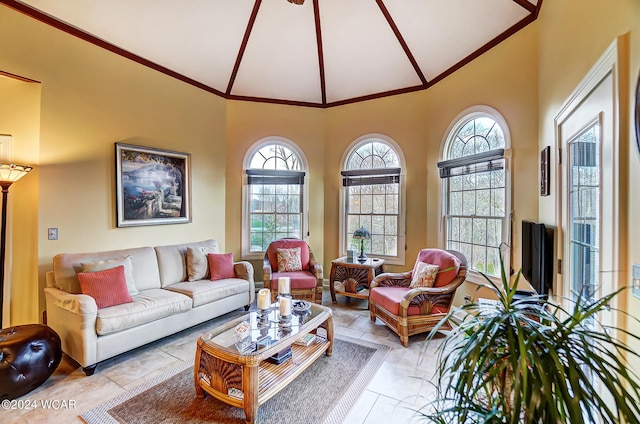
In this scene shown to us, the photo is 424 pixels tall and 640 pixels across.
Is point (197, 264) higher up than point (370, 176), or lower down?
lower down

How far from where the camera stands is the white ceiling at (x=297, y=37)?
320cm

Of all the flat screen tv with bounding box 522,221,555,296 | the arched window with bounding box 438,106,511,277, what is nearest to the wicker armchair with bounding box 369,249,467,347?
the arched window with bounding box 438,106,511,277

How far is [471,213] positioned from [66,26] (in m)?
5.13

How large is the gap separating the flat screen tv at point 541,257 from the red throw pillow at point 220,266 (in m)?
3.42

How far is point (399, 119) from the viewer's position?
4680 mm

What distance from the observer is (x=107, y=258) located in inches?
126

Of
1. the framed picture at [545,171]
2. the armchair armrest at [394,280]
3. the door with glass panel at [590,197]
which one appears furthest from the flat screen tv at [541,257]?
the armchair armrest at [394,280]

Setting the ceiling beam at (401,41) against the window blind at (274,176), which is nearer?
the ceiling beam at (401,41)

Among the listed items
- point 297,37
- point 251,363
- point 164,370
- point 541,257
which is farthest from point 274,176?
point 541,257

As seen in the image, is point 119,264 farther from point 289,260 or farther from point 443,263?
point 443,263

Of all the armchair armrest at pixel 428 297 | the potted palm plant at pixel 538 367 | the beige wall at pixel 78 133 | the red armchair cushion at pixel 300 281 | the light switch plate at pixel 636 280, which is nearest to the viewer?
the potted palm plant at pixel 538 367

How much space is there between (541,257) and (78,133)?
15.5ft

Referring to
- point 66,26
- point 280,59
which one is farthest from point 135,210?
point 280,59

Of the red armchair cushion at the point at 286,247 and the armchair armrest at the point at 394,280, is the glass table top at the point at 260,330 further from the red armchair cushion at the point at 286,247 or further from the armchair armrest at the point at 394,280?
the red armchair cushion at the point at 286,247
